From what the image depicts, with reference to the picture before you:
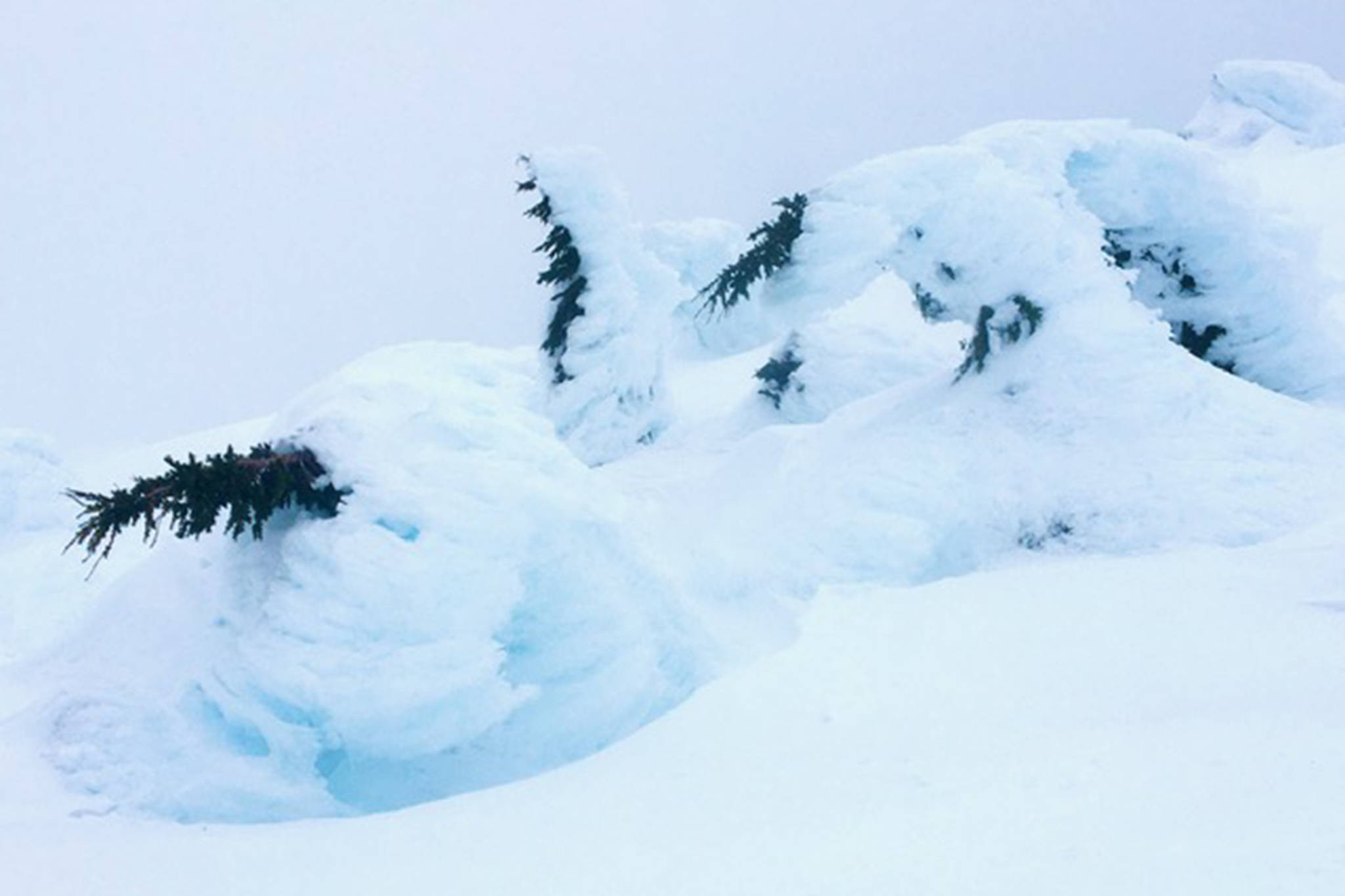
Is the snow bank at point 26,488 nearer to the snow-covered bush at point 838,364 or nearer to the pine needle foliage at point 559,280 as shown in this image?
the pine needle foliage at point 559,280

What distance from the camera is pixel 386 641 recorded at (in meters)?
4.87

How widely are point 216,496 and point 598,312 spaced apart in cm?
769

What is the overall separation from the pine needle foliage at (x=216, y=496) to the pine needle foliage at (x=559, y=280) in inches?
259

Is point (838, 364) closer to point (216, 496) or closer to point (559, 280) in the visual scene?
point (559, 280)

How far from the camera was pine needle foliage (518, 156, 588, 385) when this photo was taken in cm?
1145

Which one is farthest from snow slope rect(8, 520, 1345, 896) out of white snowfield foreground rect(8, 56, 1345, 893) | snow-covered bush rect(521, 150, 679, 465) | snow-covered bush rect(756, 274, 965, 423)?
snow-covered bush rect(521, 150, 679, 465)

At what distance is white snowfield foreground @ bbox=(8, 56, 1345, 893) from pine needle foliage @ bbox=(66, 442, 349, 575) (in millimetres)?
219

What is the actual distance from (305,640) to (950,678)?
3.32m

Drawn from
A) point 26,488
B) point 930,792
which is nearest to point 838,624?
point 930,792

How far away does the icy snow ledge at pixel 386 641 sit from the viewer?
4773 millimetres

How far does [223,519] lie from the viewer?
5.76 meters

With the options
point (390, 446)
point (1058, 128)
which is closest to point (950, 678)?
point (390, 446)

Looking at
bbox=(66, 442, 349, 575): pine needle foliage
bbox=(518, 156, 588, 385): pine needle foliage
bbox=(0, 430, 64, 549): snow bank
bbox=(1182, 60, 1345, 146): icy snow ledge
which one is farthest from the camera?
bbox=(1182, 60, 1345, 146): icy snow ledge

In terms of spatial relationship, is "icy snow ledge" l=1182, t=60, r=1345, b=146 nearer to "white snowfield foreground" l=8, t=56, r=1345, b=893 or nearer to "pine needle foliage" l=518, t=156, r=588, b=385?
"white snowfield foreground" l=8, t=56, r=1345, b=893
